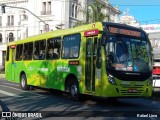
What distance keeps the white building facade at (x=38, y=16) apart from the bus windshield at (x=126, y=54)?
45150mm

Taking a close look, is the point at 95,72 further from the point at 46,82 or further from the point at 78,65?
the point at 46,82

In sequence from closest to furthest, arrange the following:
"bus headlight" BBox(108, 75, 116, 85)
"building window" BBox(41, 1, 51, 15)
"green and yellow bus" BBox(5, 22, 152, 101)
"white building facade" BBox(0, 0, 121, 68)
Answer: "bus headlight" BBox(108, 75, 116, 85)
"green and yellow bus" BBox(5, 22, 152, 101)
"white building facade" BBox(0, 0, 121, 68)
"building window" BBox(41, 1, 51, 15)

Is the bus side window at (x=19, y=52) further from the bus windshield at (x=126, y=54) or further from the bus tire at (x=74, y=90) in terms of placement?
the bus windshield at (x=126, y=54)

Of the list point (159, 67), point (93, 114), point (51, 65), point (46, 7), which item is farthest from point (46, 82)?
point (46, 7)

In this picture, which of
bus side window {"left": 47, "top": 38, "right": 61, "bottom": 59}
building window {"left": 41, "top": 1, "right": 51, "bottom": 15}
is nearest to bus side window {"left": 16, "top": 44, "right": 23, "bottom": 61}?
bus side window {"left": 47, "top": 38, "right": 61, "bottom": 59}

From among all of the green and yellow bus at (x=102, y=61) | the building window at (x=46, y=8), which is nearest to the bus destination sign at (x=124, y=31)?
the green and yellow bus at (x=102, y=61)

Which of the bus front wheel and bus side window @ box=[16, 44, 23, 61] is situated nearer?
the bus front wheel

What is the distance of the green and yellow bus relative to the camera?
13227 mm

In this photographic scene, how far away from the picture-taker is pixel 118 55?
43.7 feet

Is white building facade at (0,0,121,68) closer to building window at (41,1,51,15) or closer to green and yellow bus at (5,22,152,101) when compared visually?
building window at (41,1,51,15)

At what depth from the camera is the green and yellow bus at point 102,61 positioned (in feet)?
43.4

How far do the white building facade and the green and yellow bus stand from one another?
42.6m

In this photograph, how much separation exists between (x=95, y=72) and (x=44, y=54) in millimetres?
4988

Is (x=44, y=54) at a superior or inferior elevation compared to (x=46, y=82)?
superior
